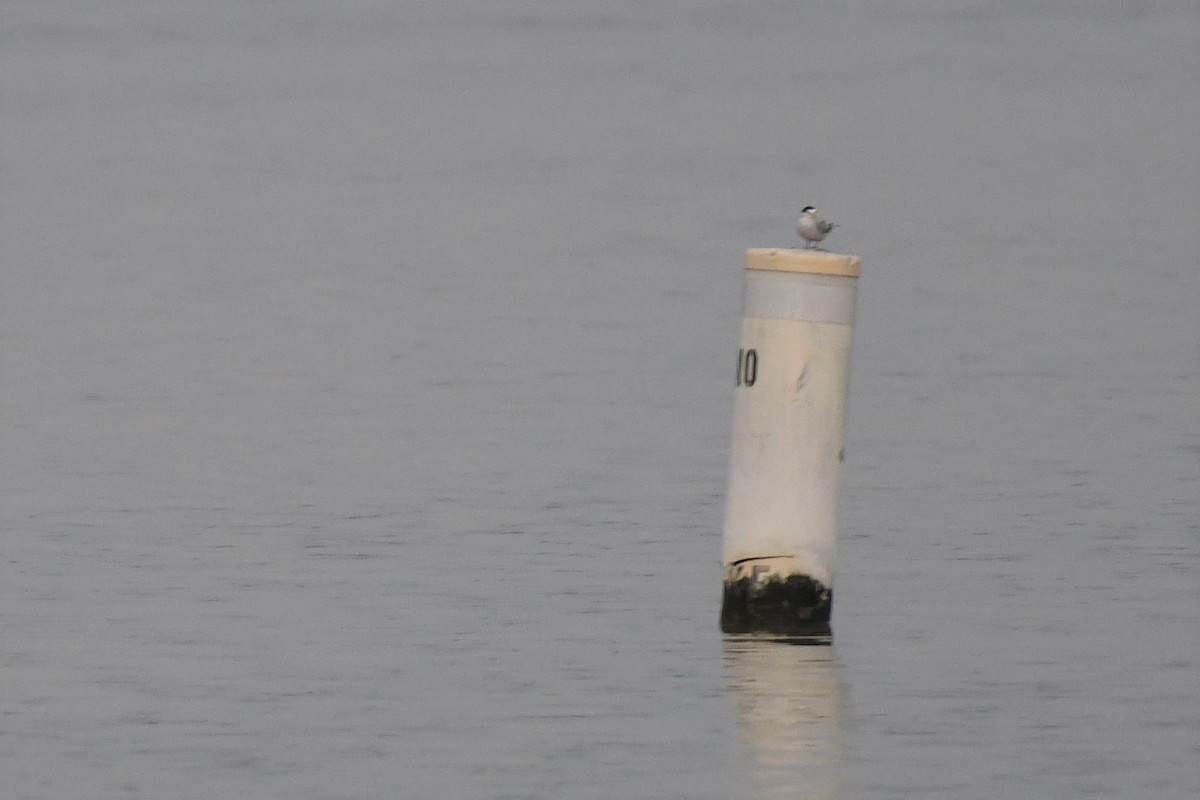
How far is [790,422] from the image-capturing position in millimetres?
12539

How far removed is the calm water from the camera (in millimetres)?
11281

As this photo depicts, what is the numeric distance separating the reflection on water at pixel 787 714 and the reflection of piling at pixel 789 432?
293mm

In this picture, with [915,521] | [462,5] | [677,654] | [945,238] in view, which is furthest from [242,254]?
[462,5]

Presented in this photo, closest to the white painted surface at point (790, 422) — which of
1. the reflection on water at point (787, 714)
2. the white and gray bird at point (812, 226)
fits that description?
the reflection on water at point (787, 714)

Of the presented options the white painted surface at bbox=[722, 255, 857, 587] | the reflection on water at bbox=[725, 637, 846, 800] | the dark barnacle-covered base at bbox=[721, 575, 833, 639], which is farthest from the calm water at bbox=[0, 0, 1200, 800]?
the white painted surface at bbox=[722, 255, 857, 587]

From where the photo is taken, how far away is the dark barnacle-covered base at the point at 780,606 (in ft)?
42.1

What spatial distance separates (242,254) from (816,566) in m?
20.8

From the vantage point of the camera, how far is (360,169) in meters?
40.9

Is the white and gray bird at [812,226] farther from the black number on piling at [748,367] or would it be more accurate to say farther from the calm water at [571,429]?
the calm water at [571,429]

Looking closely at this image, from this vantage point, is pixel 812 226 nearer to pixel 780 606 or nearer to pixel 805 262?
pixel 805 262

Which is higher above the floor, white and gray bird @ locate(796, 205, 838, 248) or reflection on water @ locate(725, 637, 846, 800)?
white and gray bird @ locate(796, 205, 838, 248)

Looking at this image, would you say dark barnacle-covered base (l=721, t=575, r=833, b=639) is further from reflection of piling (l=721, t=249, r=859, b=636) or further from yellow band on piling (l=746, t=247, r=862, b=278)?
yellow band on piling (l=746, t=247, r=862, b=278)

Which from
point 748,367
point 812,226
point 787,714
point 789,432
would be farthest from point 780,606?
point 812,226

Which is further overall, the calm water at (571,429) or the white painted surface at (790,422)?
the white painted surface at (790,422)
